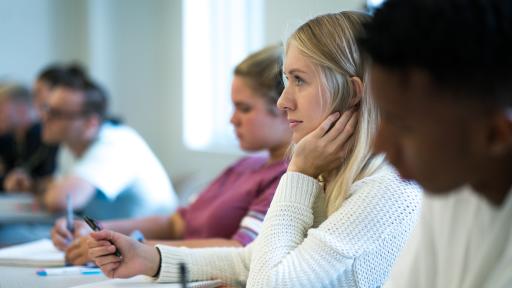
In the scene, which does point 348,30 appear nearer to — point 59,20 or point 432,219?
point 432,219

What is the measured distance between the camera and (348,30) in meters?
1.23

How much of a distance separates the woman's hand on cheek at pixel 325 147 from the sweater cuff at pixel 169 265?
0.98ft

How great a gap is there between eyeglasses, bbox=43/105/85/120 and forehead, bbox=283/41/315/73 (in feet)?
5.54

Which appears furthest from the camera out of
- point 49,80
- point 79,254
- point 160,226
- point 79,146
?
point 49,80

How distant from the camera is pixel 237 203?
172 cm

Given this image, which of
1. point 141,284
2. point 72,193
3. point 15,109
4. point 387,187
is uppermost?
point 387,187

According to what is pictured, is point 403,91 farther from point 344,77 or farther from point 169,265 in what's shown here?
point 169,265

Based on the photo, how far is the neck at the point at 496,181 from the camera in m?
0.73

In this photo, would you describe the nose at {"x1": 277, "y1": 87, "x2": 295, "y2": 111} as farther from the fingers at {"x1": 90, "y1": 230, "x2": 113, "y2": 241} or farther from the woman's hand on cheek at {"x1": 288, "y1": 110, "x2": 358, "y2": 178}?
the fingers at {"x1": 90, "y1": 230, "x2": 113, "y2": 241}

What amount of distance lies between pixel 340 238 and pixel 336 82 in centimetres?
29

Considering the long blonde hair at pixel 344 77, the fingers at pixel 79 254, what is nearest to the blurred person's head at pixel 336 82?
the long blonde hair at pixel 344 77

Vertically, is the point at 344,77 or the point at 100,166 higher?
the point at 344,77

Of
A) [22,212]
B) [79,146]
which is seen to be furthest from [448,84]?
[79,146]

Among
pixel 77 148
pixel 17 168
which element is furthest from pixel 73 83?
pixel 17 168
